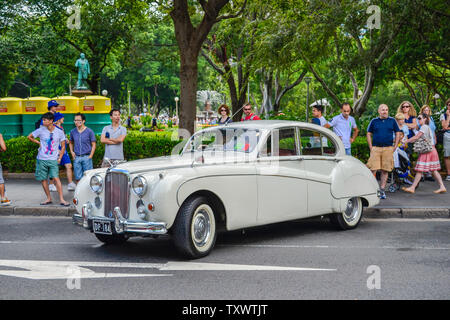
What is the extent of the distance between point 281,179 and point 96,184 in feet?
7.97

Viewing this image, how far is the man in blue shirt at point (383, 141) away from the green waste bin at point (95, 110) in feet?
28.4

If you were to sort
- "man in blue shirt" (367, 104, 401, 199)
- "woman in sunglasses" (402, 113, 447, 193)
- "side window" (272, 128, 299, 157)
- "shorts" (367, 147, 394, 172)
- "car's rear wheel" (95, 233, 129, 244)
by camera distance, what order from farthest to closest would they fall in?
"woman in sunglasses" (402, 113, 447, 193) < "shorts" (367, 147, 394, 172) < "man in blue shirt" (367, 104, 401, 199) < "side window" (272, 128, 299, 157) < "car's rear wheel" (95, 233, 129, 244)

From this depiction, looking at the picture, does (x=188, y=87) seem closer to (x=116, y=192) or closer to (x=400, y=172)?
(x=400, y=172)

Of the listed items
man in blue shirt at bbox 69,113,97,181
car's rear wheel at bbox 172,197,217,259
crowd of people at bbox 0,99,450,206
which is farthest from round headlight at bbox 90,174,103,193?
man in blue shirt at bbox 69,113,97,181

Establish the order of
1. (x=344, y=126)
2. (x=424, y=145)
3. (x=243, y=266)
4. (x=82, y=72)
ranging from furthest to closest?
(x=82, y=72) → (x=424, y=145) → (x=344, y=126) → (x=243, y=266)

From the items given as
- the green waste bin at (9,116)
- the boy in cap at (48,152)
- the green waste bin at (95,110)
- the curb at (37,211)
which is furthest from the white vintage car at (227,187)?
the green waste bin at (9,116)

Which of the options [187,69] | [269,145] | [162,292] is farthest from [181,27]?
[162,292]

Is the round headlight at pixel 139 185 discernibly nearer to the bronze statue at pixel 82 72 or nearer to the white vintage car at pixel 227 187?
the white vintage car at pixel 227 187

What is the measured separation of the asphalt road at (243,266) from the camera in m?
5.23

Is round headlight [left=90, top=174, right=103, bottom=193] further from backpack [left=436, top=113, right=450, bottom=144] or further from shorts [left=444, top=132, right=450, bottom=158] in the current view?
backpack [left=436, top=113, right=450, bottom=144]

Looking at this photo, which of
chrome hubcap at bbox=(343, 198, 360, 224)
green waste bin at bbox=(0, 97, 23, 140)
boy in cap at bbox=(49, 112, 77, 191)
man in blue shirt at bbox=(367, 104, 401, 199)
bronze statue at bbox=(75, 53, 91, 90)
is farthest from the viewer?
bronze statue at bbox=(75, 53, 91, 90)

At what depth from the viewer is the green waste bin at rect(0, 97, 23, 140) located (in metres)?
17.0

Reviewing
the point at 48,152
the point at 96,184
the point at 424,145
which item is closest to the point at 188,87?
the point at 48,152

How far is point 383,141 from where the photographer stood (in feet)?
36.2
